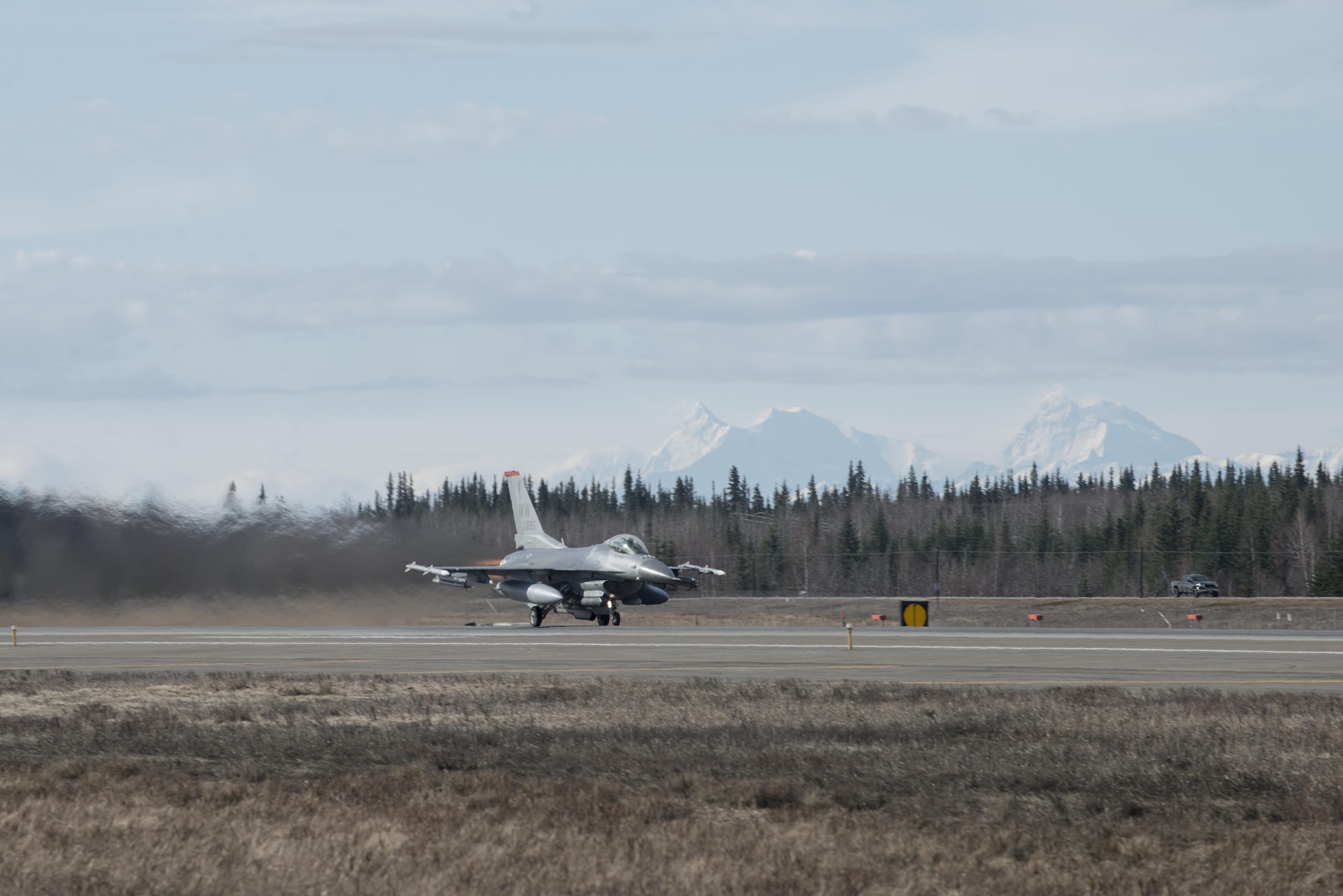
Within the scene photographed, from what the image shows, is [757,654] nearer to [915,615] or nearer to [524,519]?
[915,615]

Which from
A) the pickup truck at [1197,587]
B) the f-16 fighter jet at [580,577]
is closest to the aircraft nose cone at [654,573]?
the f-16 fighter jet at [580,577]

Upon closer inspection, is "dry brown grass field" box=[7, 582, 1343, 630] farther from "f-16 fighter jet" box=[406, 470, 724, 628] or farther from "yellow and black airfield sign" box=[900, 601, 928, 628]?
"yellow and black airfield sign" box=[900, 601, 928, 628]

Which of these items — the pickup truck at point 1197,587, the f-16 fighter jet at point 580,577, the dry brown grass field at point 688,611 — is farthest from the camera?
the pickup truck at point 1197,587

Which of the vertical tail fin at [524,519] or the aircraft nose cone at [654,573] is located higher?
the vertical tail fin at [524,519]

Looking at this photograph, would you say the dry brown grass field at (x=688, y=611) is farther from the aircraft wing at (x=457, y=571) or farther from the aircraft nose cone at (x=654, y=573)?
the aircraft nose cone at (x=654, y=573)

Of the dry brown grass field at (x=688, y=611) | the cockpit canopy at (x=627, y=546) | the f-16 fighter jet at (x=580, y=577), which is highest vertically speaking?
the cockpit canopy at (x=627, y=546)

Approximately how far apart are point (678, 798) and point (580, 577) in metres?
44.8

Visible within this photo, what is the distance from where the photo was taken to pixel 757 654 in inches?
1487

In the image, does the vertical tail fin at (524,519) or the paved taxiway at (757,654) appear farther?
the vertical tail fin at (524,519)

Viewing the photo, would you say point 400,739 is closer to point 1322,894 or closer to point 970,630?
point 1322,894

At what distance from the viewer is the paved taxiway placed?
3053 centimetres

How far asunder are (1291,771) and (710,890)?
8.58 metres

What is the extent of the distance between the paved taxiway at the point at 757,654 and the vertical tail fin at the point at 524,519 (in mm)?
9860

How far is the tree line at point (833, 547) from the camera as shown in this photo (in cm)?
5212
